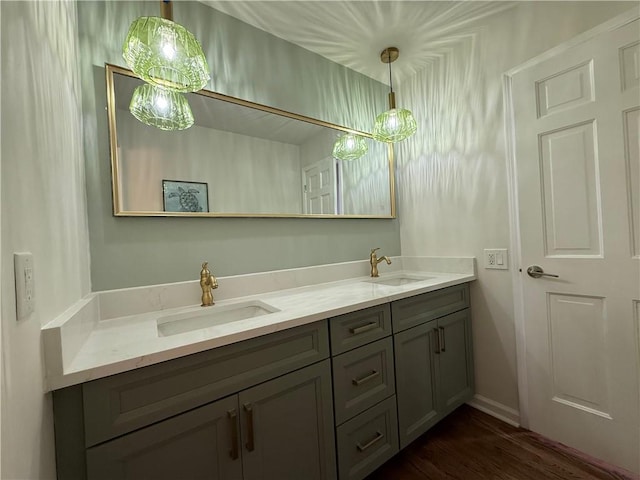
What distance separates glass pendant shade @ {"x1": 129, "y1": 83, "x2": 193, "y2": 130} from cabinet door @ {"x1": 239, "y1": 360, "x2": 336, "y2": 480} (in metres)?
1.19

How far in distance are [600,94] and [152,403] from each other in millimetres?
2163

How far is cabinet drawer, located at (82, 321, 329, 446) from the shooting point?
28.2 inches

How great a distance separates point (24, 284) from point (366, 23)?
74.8 inches

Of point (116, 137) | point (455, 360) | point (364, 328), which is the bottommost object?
point (455, 360)

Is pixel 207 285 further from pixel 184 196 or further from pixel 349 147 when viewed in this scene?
pixel 349 147

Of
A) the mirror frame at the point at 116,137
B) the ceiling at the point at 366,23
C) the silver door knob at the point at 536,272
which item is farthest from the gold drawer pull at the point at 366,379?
the ceiling at the point at 366,23

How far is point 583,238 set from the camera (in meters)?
1.37

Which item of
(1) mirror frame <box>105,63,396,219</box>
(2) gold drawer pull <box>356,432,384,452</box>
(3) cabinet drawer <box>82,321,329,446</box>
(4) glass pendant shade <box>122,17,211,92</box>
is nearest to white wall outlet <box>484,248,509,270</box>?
(1) mirror frame <box>105,63,396,219</box>

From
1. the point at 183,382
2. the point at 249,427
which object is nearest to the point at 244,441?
the point at 249,427

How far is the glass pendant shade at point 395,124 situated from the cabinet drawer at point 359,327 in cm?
102

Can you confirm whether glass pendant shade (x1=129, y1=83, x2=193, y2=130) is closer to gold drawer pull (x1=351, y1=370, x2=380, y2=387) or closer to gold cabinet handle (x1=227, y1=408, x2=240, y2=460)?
gold cabinet handle (x1=227, y1=408, x2=240, y2=460)

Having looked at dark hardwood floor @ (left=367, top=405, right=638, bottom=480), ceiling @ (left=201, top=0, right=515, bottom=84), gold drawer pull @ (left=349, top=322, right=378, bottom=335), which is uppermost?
ceiling @ (left=201, top=0, right=515, bottom=84)

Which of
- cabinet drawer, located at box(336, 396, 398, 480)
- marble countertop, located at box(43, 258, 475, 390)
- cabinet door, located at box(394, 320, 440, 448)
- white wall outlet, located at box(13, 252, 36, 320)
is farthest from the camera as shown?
cabinet door, located at box(394, 320, 440, 448)

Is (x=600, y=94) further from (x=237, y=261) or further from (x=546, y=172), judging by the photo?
(x=237, y=261)
